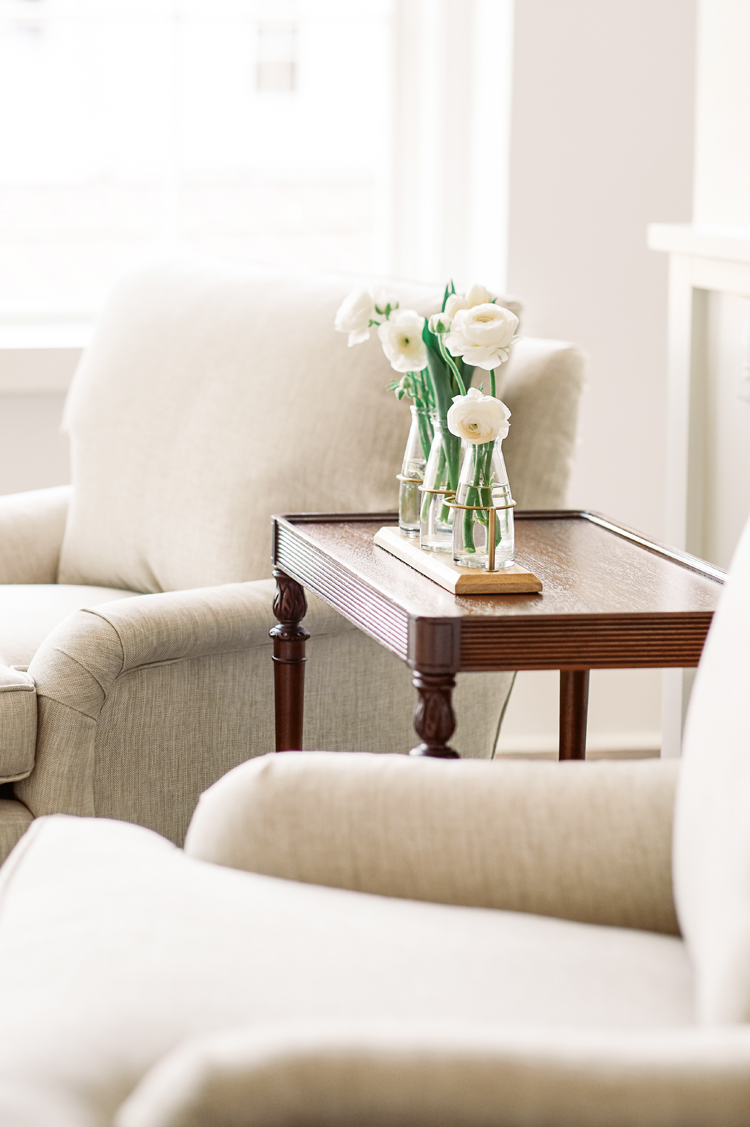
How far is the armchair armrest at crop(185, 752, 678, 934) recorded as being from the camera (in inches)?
44.1

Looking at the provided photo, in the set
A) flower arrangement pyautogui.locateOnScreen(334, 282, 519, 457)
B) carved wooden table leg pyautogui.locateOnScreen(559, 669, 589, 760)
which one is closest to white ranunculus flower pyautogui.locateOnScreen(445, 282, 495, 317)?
flower arrangement pyautogui.locateOnScreen(334, 282, 519, 457)

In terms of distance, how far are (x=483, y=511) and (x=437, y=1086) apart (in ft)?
3.19

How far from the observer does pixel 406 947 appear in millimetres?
988

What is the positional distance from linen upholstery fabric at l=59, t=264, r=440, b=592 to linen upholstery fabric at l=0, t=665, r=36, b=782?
1.53ft

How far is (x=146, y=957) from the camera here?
36.8 inches

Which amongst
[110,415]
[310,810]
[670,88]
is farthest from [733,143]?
[310,810]

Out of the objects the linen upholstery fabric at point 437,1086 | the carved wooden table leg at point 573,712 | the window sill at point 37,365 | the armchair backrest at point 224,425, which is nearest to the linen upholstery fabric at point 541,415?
the armchair backrest at point 224,425

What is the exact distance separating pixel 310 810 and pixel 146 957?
0.24 metres

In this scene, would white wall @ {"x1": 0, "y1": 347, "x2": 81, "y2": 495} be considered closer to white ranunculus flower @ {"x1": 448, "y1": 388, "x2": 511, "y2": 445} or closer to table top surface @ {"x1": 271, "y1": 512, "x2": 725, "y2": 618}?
table top surface @ {"x1": 271, "y1": 512, "x2": 725, "y2": 618}

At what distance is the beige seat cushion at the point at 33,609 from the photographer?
6.44 ft

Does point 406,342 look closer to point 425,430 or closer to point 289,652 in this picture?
point 425,430

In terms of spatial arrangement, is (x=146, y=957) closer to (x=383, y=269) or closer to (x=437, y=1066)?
(x=437, y=1066)

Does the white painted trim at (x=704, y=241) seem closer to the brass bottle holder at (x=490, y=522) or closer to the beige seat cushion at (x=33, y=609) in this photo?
the brass bottle holder at (x=490, y=522)

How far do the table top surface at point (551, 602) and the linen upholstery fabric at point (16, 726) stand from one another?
370 millimetres
